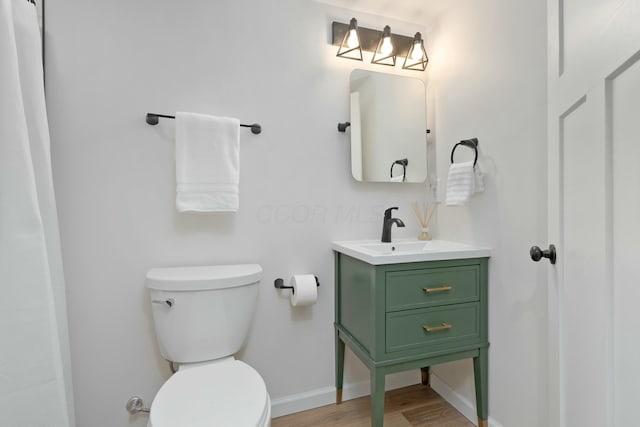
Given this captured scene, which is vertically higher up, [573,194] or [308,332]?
[573,194]

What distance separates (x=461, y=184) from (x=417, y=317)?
656 millimetres

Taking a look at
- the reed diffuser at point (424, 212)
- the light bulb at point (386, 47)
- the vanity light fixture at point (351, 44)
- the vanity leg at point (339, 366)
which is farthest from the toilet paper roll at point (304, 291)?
the light bulb at point (386, 47)

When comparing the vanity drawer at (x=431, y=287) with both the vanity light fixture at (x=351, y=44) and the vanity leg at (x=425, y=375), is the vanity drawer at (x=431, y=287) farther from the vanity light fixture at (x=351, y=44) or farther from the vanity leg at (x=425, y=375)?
the vanity light fixture at (x=351, y=44)

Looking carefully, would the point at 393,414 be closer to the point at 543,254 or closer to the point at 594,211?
the point at 543,254

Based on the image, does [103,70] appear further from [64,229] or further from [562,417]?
[562,417]

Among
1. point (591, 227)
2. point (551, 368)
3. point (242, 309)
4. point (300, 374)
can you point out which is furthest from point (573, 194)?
point (300, 374)

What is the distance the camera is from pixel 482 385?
1.44m

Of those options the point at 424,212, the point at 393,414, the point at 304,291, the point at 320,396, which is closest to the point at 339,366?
the point at 320,396

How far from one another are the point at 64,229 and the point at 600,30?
1872mm

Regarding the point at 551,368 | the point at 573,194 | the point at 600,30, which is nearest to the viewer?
the point at 600,30

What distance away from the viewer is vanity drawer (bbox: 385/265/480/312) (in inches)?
51.4

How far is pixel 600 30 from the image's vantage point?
2.19 ft

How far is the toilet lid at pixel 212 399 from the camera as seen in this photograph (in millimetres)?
904

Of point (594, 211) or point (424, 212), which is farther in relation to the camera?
point (424, 212)
